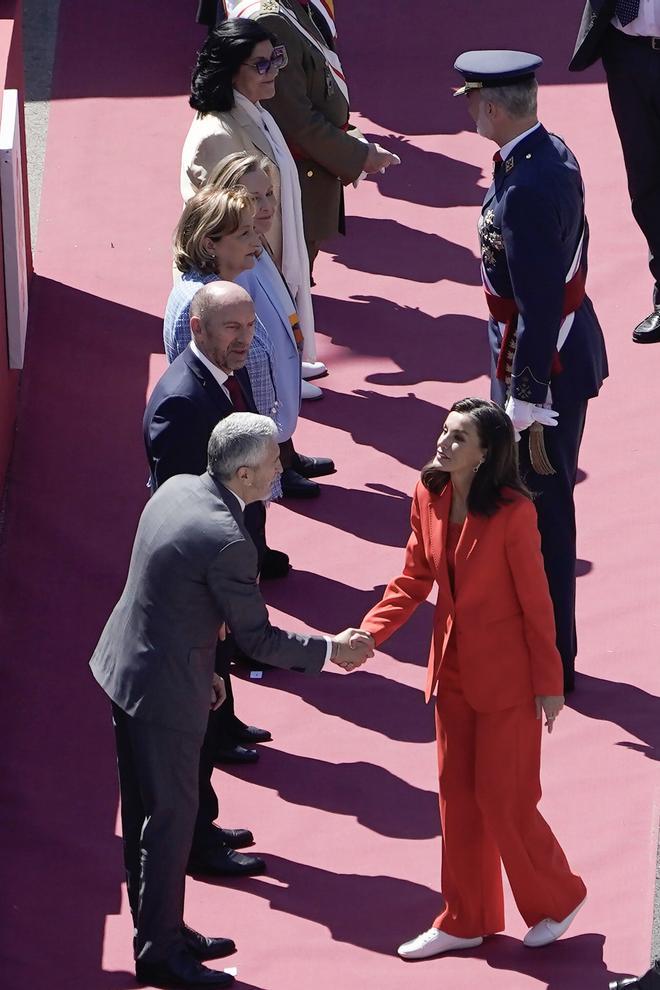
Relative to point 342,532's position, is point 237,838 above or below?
below

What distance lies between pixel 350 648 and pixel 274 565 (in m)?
1.86

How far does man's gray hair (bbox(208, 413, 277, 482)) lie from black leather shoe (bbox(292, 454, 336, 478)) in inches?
105

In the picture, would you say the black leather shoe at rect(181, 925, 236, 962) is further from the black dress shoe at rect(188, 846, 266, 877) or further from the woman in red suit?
the woman in red suit

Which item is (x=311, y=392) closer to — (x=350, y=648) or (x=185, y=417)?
(x=185, y=417)

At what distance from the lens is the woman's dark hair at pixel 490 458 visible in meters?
4.76

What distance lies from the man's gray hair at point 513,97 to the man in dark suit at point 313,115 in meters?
1.84

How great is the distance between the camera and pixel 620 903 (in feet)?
17.2

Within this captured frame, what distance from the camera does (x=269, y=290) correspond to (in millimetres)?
6219

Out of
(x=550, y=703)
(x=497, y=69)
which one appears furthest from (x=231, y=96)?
(x=550, y=703)

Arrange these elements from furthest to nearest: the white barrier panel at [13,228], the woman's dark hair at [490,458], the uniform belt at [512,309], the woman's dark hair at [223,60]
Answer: the white barrier panel at [13,228] → the woman's dark hair at [223,60] → the uniform belt at [512,309] → the woman's dark hair at [490,458]

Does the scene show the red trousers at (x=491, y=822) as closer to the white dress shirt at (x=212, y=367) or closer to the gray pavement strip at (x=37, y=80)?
the white dress shirt at (x=212, y=367)

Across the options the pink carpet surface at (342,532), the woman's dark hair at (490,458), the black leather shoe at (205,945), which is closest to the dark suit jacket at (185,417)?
the woman's dark hair at (490,458)

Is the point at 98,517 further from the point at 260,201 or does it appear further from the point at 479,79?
the point at 479,79

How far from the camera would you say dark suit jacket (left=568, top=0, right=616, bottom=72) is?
7.40 m
